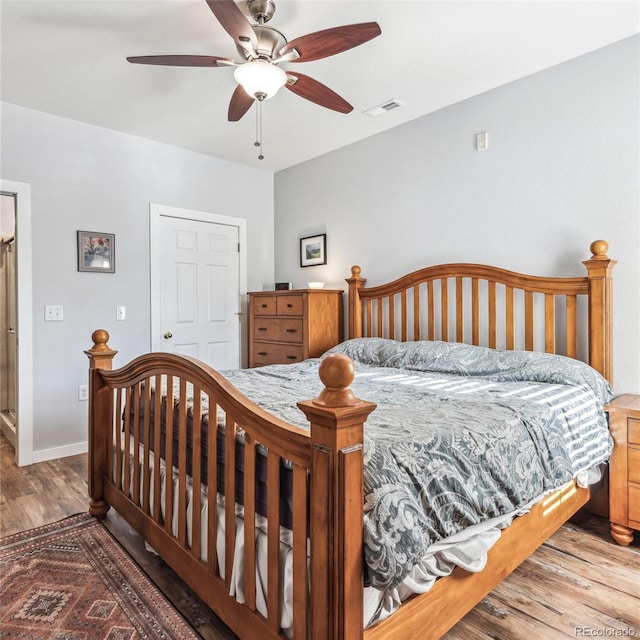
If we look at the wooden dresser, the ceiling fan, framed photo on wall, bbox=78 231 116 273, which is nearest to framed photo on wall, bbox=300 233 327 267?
the wooden dresser

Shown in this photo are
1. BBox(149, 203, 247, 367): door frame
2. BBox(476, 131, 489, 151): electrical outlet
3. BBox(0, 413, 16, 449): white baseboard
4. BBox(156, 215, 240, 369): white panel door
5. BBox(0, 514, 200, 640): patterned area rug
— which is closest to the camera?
BBox(0, 514, 200, 640): patterned area rug

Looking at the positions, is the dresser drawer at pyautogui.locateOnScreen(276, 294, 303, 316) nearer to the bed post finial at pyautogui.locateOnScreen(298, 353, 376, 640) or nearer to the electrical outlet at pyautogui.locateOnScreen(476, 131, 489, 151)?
the electrical outlet at pyautogui.locateOnScreen(476, 131, 489, 151)

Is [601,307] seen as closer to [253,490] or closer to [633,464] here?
[633,464]

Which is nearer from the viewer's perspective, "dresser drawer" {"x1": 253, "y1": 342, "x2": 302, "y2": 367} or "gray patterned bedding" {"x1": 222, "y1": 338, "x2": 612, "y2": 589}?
"gray patterned bedding" {"x1": 222, "y1": 338, "x2": 612, "y2": 589}

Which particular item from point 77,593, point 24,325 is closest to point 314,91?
point 77,593

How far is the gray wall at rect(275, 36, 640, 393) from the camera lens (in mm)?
2361

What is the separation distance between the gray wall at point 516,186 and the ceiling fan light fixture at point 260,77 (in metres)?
1.58

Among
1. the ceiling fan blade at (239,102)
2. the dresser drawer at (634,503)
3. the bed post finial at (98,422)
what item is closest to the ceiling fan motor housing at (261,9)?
the ceiling fan blade at (239,102)

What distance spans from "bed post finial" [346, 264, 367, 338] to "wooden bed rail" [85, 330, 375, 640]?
194 centimetres

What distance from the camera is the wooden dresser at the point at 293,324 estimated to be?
357cm

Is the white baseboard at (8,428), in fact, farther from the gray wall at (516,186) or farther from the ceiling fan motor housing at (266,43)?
the ceiling fan motor housing at (266,43)

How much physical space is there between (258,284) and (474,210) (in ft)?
7.62

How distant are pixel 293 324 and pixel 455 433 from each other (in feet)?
7.90

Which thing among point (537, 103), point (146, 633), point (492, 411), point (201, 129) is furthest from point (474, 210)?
point (146, 633)
